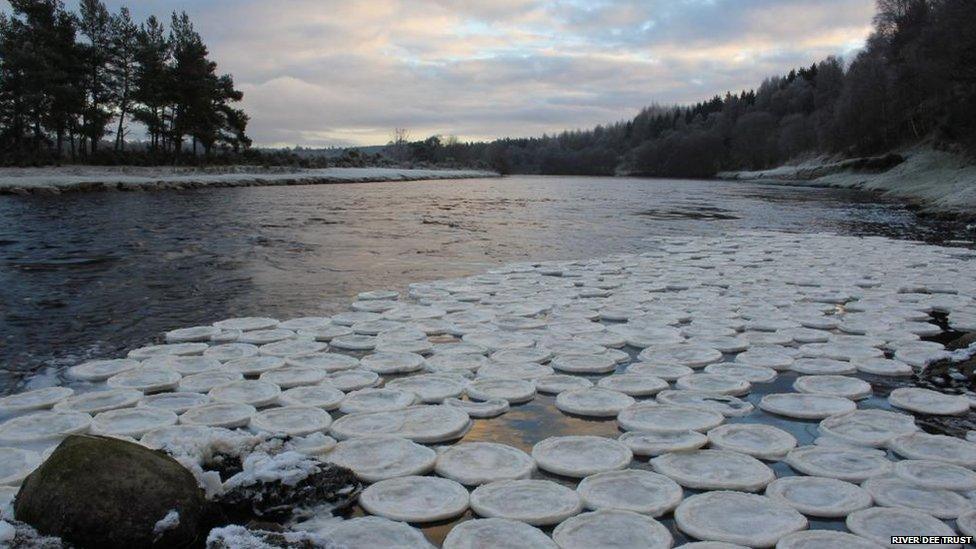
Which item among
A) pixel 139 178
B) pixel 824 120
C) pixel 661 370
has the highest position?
pixel 824 120

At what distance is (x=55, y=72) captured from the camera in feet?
104

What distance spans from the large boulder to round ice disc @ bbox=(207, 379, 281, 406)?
5.18 feet

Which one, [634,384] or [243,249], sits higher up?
[243,249]

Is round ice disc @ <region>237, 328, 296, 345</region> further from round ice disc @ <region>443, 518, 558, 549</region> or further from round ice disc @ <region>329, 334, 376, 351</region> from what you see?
round ice disc @ <region>443, 518, 558, 549</region>

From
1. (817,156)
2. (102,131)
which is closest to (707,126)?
(817,156)

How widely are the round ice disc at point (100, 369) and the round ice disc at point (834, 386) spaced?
4566mm

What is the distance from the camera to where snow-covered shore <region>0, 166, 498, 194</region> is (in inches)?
1033

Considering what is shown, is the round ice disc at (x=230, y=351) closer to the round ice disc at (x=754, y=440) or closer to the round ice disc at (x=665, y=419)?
the round ice disc at (x=665, y=419)

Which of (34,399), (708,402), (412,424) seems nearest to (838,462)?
(708,402)

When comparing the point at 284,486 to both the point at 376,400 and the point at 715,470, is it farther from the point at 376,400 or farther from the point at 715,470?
the point at 715,470

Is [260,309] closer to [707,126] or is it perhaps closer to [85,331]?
[85,331]

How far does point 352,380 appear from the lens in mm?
4527

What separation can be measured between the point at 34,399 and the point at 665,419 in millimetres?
3712

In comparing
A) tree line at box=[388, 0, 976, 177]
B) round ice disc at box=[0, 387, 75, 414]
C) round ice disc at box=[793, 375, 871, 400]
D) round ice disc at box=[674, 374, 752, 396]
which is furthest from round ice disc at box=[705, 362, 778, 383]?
tree line at box=[388, 0, 976, 177]
